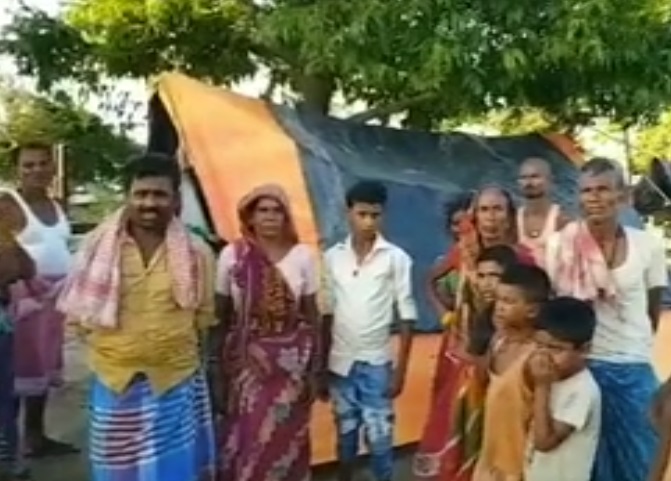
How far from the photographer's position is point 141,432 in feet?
16.0

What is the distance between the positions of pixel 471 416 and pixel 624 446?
22.6 inches

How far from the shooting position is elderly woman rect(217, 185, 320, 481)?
514 centimetres

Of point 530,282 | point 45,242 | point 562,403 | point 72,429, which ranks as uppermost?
point 45,242

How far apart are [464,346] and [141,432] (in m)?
1.20

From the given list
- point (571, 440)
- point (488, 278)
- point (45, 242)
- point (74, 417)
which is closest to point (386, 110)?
point (74, 417)

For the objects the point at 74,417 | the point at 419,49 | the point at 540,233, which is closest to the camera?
the point at 540,233

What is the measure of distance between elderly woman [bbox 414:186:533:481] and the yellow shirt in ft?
3.23

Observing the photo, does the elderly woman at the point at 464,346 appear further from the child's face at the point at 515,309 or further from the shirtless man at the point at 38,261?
the shirtless man at the point at 38,261

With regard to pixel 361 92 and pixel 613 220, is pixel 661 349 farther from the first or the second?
pixel 613 220

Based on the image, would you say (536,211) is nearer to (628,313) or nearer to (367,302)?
(367,302)

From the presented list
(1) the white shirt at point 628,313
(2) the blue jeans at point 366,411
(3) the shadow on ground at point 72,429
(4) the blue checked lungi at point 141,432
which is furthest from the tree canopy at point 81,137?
(1) the white shirt at point 628,313

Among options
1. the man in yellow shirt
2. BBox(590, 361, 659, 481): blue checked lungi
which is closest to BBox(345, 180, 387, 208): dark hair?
the man in yellow shirt

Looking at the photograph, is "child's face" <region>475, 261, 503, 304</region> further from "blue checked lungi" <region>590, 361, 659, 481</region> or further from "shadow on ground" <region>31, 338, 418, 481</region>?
"shadow on ground" <region>31, 338, 418, 481</region>

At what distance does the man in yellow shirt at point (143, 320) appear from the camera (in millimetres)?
4773
